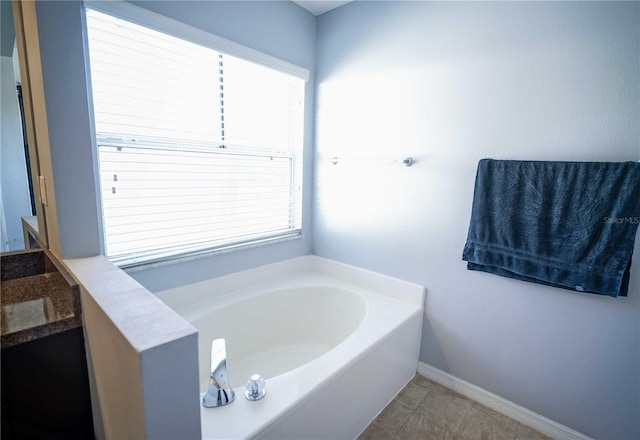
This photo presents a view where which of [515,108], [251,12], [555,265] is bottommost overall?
[555,265]

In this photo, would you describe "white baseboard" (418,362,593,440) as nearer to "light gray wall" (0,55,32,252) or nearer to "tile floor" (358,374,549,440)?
"tile floor" (358,374,549,440)

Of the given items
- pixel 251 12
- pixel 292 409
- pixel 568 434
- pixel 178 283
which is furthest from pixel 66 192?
pixel 568 434

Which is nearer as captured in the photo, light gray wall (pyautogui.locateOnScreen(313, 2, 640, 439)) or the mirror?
the mirror

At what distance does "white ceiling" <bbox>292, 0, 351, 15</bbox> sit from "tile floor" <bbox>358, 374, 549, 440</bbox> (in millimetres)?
2673

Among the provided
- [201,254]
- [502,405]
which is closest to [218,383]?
[201,254]

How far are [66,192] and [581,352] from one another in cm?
235

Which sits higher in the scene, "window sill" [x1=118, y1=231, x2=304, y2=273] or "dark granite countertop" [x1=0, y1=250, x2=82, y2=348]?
"dark granite countertop" [x1=0, y1=250, x2=82, y2=348]

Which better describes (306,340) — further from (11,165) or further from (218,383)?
(11,165)

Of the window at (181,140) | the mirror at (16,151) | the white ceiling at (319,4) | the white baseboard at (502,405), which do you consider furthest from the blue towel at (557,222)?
the mirror at (16,151)

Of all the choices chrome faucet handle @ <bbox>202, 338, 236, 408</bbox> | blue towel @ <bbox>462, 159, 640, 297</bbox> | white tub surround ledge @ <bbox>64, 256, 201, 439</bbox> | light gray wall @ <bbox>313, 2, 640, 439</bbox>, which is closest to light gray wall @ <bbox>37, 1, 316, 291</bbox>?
white tub surround ledge @ <bbox>64, 256, 201, 439</bbox>

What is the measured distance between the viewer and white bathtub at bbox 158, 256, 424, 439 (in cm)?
117

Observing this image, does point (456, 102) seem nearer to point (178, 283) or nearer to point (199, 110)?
point (199, 110)

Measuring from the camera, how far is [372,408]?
5.46 feet

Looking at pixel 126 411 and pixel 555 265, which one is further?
pixel 555 265
